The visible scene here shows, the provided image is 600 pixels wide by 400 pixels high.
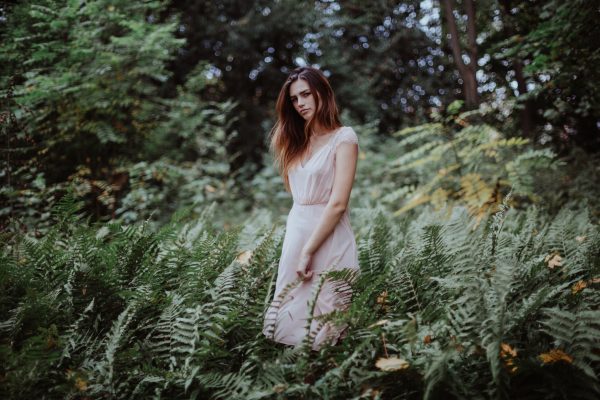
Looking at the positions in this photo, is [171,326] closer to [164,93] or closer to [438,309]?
[438,309]

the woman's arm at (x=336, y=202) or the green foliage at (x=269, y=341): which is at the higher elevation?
the woman's arm at (x=336, y=202)

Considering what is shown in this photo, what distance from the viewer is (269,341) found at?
9.05 feet

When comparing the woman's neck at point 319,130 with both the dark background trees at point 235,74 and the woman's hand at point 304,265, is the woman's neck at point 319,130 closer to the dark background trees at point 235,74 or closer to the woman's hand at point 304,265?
the woman's hand at point 304,265

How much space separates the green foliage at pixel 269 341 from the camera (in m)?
2.21

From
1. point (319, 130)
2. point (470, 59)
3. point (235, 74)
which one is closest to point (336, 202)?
point (319, 130)

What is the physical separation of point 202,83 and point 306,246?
6345 mm

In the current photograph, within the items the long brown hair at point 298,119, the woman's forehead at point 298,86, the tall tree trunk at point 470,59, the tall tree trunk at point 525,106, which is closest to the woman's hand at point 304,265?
the long brown hair at point 298,119

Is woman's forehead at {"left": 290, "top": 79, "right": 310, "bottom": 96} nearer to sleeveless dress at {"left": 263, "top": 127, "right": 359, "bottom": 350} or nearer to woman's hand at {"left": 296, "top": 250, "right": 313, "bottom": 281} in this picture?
sleeveless dress at {"left": 263, "top": 127, "right": 359, "bottom": 350}

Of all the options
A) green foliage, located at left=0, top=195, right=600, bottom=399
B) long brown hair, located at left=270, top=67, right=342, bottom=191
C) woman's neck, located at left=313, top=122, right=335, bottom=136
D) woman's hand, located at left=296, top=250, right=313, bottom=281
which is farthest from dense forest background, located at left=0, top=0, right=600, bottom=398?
woman's neck, located at left=313, top=122, right=335, bottom=136

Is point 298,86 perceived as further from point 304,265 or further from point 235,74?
point 235,74

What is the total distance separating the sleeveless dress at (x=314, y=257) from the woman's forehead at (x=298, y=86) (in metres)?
0.41

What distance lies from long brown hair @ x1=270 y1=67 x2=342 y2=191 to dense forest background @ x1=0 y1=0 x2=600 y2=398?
732 millimetres

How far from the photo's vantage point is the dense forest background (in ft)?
7.63

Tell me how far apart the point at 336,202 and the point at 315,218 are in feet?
0.74
